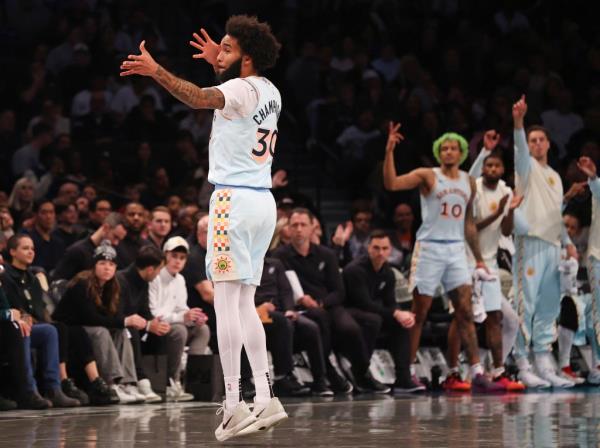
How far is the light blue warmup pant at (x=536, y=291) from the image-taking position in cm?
1231

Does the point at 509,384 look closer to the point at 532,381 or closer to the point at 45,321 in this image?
the point at 532,381

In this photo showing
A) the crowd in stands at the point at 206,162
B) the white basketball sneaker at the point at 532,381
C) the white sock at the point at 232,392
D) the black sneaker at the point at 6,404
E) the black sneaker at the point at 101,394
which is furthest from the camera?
Result: the white basketball sneaker at the point at 532,381

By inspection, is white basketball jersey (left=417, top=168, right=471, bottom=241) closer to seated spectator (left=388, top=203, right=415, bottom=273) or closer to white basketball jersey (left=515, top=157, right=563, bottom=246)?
white basketball jersey (left=515, top=157, right=563, bottom=246)

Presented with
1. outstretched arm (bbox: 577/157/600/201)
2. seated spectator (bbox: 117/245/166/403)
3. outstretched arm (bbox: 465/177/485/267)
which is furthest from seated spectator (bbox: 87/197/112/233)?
outstretched arm (bbox: 577/157/600/201)

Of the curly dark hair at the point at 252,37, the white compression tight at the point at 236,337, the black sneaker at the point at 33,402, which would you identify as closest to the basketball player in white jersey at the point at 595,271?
the black sneaker at the point at 33,402

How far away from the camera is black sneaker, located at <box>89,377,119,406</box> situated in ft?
34.4

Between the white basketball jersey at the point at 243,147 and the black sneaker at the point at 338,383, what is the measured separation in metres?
4.77

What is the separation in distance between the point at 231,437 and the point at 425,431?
1232 millimetres

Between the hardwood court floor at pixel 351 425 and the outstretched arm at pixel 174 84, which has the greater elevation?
the outstretched arm at pixel 174 84

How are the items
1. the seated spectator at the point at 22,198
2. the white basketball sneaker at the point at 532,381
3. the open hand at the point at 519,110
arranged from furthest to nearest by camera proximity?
the seated spectator at the point at 22,198, the white basketball sneaker at the point at 532,381, the open hand at the point at 519,110

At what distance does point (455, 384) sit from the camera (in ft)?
39.7

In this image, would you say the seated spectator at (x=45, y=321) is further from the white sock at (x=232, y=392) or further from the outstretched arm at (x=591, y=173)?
the outstretched arm at (x=591, y=173)

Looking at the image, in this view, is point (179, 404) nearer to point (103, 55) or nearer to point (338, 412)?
point (338, 412)

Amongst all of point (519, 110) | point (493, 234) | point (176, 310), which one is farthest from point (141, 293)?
point (519, 110)
